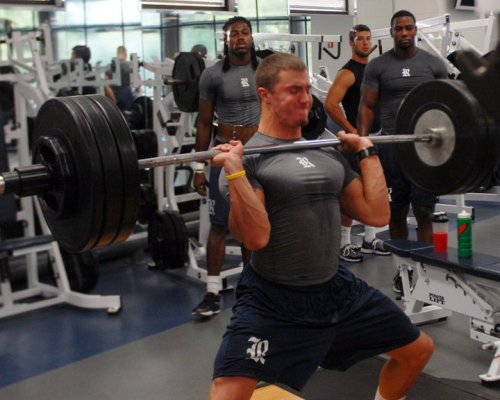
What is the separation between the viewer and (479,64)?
1085 mm

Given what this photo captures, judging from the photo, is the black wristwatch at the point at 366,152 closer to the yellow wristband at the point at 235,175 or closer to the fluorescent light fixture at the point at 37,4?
the yellow wristband at the point at 235,175

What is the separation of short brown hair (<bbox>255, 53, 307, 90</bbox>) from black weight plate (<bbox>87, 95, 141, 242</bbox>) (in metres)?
0.47

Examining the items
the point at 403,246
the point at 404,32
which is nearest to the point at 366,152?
the point at 403,246

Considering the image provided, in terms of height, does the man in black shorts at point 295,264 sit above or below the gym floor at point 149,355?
above

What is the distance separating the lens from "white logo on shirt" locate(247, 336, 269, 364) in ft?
5.89

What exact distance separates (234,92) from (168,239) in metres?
1.20

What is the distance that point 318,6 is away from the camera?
5961 millimetres

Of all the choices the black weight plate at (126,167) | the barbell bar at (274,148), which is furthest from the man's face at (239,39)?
the black weight plate at (126,167)

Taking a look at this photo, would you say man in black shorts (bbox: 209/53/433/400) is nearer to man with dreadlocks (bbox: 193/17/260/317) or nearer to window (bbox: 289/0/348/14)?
man with dreadlocks (bbox: 193/17/260/317)

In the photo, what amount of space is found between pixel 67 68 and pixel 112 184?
4.19m

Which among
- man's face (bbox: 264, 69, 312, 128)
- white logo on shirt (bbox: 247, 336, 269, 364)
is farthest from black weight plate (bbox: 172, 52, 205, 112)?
white logo on shirt (bbox: 247, 336, 269, 364)

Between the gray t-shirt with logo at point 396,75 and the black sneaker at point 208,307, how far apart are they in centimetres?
130

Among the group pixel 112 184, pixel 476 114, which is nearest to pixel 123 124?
pixel 112 184

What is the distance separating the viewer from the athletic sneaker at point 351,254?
4.54 m
